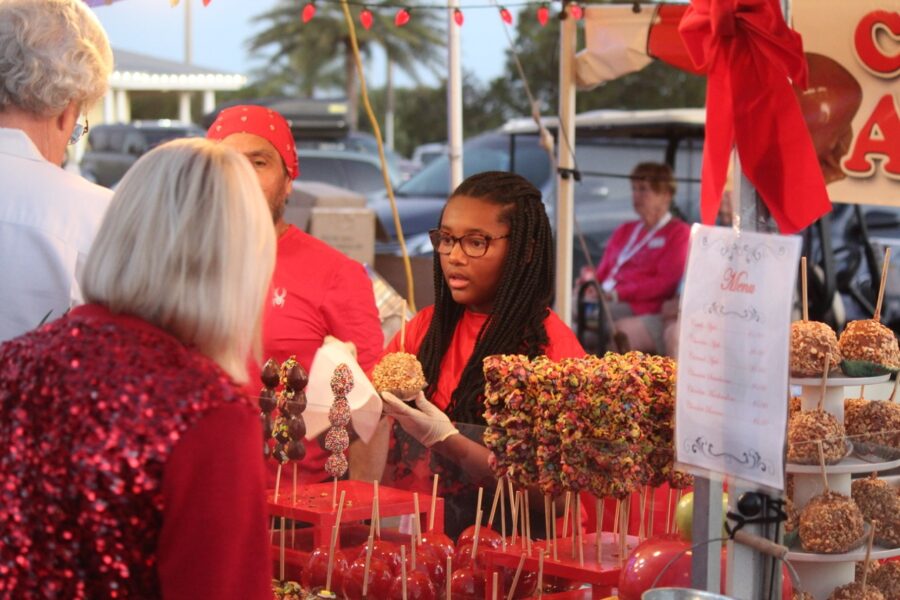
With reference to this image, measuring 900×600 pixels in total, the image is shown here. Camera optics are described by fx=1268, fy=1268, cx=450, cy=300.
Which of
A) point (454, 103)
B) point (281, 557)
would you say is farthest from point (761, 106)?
point (454, 103)

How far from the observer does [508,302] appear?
3350 mm

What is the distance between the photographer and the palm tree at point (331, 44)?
1363 inches

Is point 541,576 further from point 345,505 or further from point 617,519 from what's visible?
point 345,505

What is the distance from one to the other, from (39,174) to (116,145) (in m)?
16.5

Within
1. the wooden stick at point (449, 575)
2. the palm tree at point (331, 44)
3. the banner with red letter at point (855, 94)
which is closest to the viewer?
the wooden stick at point (449, 575)

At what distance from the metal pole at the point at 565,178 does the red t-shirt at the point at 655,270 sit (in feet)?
8.80

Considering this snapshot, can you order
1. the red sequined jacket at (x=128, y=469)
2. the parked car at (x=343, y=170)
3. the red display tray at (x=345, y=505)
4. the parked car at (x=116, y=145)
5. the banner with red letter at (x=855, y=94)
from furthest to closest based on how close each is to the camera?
the parked car at (x=116, y=145)
the parked car at (x=343, y=170)
the banner with red letter at (x=855, y=94)
the red display tray at (x=345, y=505)
the red sequined jacket at (x=128, y=469)

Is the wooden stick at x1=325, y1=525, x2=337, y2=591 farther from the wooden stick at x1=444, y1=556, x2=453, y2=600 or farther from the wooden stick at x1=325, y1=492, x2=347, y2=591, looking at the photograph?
the wooden stick at x1=444, y1=556, x2=453, y2=600

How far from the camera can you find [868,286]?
9648mm

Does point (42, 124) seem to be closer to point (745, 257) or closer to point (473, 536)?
point (473, 536)

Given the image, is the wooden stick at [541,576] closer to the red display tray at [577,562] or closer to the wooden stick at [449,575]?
the red display tray at [577,562]

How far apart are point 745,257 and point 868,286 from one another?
8151mm

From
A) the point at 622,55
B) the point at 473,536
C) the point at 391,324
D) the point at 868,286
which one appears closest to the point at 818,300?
the point at 868,286

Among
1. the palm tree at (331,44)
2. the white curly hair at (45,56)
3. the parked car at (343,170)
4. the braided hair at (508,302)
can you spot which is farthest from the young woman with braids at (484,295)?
the palm tree at (331,44)
